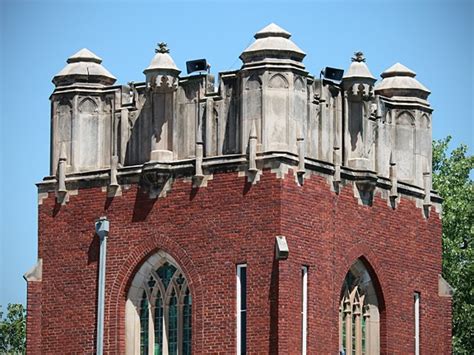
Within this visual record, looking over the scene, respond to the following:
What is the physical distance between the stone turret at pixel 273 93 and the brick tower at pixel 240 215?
0.04 meters

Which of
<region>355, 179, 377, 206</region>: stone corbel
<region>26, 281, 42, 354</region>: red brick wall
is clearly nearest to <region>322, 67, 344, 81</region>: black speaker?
<region>355, 179, 377, 206</region>: stone corbel

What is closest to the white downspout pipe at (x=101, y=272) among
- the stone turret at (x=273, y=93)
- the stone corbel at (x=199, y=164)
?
the stone corbel at (x=199, y=164)

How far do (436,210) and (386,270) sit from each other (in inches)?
126

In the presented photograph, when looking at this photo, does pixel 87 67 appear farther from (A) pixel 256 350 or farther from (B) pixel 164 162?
(A) pixel 256 350

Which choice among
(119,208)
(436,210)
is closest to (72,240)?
(119,208)

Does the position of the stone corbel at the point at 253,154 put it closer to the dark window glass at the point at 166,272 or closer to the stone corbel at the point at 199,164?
the stone corbel at the point at 199,164

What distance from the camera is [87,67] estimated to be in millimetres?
58938

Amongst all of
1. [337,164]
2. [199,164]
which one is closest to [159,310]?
[199,164]

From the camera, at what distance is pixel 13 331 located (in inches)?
3533

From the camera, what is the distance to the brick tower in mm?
54844

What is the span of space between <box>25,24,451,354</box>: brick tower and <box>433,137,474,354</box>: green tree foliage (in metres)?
15.5

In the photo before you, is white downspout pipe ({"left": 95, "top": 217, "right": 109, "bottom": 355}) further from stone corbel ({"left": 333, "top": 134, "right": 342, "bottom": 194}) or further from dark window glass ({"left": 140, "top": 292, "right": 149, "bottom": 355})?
stone corbel ({"left": 333, "top": 134, "right": 342, "bottom": 194})

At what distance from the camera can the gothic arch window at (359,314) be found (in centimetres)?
5734

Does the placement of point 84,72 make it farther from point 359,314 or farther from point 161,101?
point 359,314
